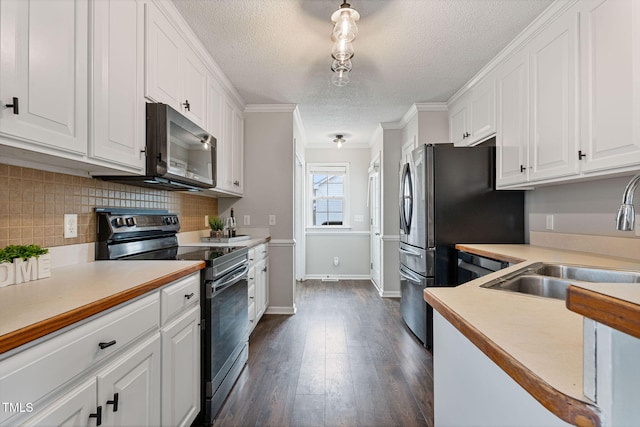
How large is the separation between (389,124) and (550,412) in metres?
4.20

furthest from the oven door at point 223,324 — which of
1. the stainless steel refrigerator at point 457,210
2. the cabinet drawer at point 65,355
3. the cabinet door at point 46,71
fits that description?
the stainless steel refrigerator at point 457,210

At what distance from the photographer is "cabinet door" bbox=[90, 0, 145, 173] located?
51.9 inches

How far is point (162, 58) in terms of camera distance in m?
1.84

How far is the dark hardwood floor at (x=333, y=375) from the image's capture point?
5.81ft

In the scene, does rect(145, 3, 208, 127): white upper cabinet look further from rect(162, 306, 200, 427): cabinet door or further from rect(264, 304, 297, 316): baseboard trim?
rect(264, 304, 297, 316): baseboard trim

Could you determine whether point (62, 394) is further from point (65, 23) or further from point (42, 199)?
point (65, 23)

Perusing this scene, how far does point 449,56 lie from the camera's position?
99.7 inches

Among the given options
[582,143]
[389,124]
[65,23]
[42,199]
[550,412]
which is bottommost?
[550,412]

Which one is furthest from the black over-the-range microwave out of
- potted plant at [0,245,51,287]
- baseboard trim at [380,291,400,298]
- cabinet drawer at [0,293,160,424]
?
baseboard trim at [380,291,400,298]

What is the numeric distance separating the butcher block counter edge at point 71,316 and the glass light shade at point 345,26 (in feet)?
5.26

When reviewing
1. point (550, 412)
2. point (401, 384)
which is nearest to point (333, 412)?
point (401, 384)

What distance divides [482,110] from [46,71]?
305 cm

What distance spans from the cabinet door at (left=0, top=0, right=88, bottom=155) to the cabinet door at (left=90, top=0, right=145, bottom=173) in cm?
7

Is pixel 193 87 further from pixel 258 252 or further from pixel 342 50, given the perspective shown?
pixel 258 252
